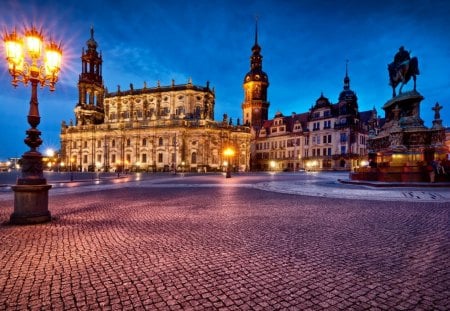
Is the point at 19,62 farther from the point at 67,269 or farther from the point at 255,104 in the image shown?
the point at 255,104

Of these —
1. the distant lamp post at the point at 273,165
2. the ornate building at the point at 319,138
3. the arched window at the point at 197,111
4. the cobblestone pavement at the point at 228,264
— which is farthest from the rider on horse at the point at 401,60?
the arched window at the point at 197,111

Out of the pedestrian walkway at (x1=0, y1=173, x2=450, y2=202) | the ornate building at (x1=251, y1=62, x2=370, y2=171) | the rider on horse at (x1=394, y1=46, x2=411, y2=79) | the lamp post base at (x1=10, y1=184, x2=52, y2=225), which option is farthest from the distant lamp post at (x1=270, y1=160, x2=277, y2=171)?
the lamp post base at (x1=10, y1=184, x2=52, y2=225)

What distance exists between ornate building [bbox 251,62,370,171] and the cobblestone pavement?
52.1 metres

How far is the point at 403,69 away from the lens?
19.4 metres

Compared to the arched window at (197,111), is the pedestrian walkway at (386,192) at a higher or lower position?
lower

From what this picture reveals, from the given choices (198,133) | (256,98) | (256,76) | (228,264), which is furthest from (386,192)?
(256,76)

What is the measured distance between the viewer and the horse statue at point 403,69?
19.0m

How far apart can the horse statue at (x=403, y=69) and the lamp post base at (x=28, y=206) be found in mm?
24207

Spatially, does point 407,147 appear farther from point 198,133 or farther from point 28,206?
point 198,133

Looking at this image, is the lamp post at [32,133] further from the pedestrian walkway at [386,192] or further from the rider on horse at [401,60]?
the rider on horse at [401,60]

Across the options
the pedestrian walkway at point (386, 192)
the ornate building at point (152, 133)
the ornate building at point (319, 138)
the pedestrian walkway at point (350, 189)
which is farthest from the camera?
the ornate building at point (152, 133)

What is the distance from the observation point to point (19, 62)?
7.75 m

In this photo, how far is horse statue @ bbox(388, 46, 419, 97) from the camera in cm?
1904

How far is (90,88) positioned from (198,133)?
42.4 meters
